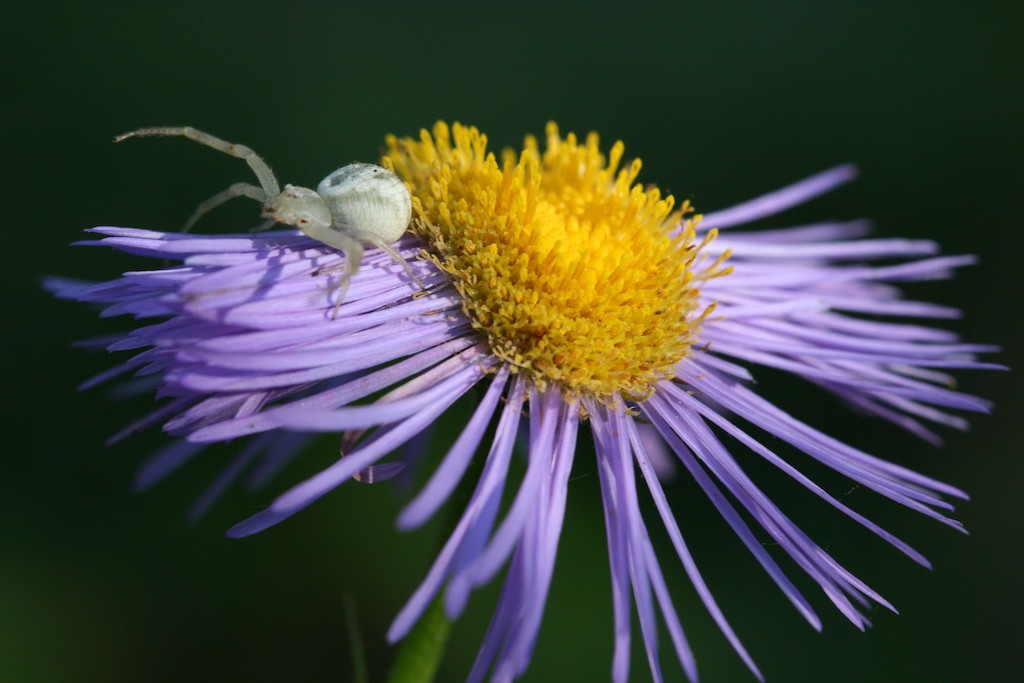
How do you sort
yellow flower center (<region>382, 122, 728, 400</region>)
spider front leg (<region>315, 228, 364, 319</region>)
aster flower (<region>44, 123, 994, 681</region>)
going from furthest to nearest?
1. yellow flower center (<region>382, 122, 728, 400</region>)
2. spider front leg (<region>315, 228, 364, 319</region>)
3. aster flower (<region>44, 123, 994, 681</region>)

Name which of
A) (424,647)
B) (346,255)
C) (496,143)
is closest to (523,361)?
(346,255)

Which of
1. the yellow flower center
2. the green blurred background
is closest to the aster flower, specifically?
the yellow flower center

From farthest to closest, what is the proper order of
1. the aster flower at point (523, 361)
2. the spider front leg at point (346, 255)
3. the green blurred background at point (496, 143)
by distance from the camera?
the green blurred background at point (496, 143) → the spider front leg at point (346, 255) → the aster flower at point (523, 361)

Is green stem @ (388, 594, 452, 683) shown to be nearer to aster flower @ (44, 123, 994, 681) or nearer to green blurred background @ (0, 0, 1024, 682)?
aster flower @ (44, 123, 994, 681)

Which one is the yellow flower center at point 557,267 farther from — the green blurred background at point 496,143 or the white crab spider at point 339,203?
the green blurred background at point 496,143

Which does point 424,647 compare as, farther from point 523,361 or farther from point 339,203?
point 339,203

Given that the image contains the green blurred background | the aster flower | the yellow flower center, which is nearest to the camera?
the aster flower

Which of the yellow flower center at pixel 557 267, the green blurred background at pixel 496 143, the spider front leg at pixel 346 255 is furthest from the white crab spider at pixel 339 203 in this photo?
the green blurred background at pixel 496 143
